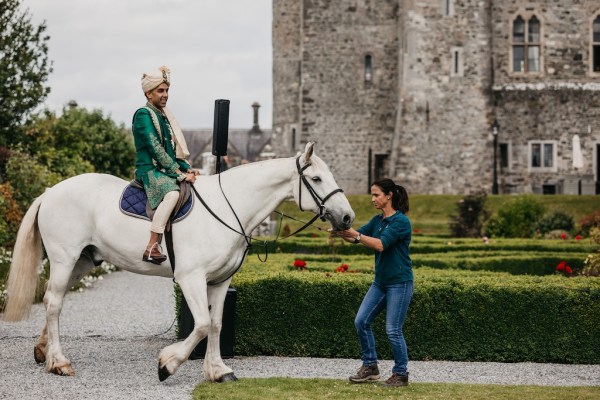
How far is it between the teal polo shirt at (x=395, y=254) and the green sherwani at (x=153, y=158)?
2067mm

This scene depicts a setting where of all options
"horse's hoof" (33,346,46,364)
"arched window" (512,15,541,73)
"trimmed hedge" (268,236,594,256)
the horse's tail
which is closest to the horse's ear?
the horse's tail

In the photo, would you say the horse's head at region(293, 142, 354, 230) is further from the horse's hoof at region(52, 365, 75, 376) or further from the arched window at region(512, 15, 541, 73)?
the arched window at region(512, 15, 541, 73)

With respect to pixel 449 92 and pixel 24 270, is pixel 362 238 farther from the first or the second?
pixel 449 92

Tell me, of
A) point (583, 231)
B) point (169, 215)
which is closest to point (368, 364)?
point (169, 215)

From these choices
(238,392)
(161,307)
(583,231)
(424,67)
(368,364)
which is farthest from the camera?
(424,67)

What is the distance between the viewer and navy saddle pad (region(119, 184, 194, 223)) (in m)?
9.16

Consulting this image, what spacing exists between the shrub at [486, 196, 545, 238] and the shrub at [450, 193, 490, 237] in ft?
1.39

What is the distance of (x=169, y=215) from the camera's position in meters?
9.01

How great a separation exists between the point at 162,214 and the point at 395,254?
87.5 inches

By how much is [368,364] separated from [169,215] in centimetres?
236

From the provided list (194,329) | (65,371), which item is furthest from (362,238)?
(65,371)

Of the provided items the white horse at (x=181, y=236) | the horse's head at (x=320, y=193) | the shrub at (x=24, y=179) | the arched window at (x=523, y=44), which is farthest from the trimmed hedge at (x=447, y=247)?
the arched window at (x=523, y=44)

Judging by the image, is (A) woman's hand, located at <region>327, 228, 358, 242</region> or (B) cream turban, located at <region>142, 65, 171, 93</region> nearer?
(A) woman's hand, located at <region>327, 228, 358, 242</region>

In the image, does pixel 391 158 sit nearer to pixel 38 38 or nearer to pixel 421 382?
pixel 38 38
